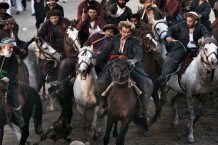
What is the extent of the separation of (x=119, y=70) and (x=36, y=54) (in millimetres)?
4066

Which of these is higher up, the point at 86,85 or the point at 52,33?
the point at 52,33

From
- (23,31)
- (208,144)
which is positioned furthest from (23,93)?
(23,31)

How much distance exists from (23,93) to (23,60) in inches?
95.6

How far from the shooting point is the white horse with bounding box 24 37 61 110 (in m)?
13.0

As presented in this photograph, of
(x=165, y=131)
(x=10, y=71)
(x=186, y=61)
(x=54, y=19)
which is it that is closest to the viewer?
(x=10, y=71)

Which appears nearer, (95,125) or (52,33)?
(95,125)

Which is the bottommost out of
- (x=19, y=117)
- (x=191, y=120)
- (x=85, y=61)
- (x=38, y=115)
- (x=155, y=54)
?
(x=38, y=115)

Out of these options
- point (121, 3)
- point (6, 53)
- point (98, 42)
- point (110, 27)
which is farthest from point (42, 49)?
point (6, 53)

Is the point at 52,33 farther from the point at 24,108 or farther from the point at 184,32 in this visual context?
the point at 184,32

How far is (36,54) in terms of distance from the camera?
1313 cm

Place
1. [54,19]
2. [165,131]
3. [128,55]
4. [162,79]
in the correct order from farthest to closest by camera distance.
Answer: [54,19], [165,131], [162,79], [128,55]

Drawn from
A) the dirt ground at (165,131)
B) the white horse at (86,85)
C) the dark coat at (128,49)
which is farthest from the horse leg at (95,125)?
the dark coat at (128,49)

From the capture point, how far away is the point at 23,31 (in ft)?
78.3

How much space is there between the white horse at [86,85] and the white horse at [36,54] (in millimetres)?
2054
